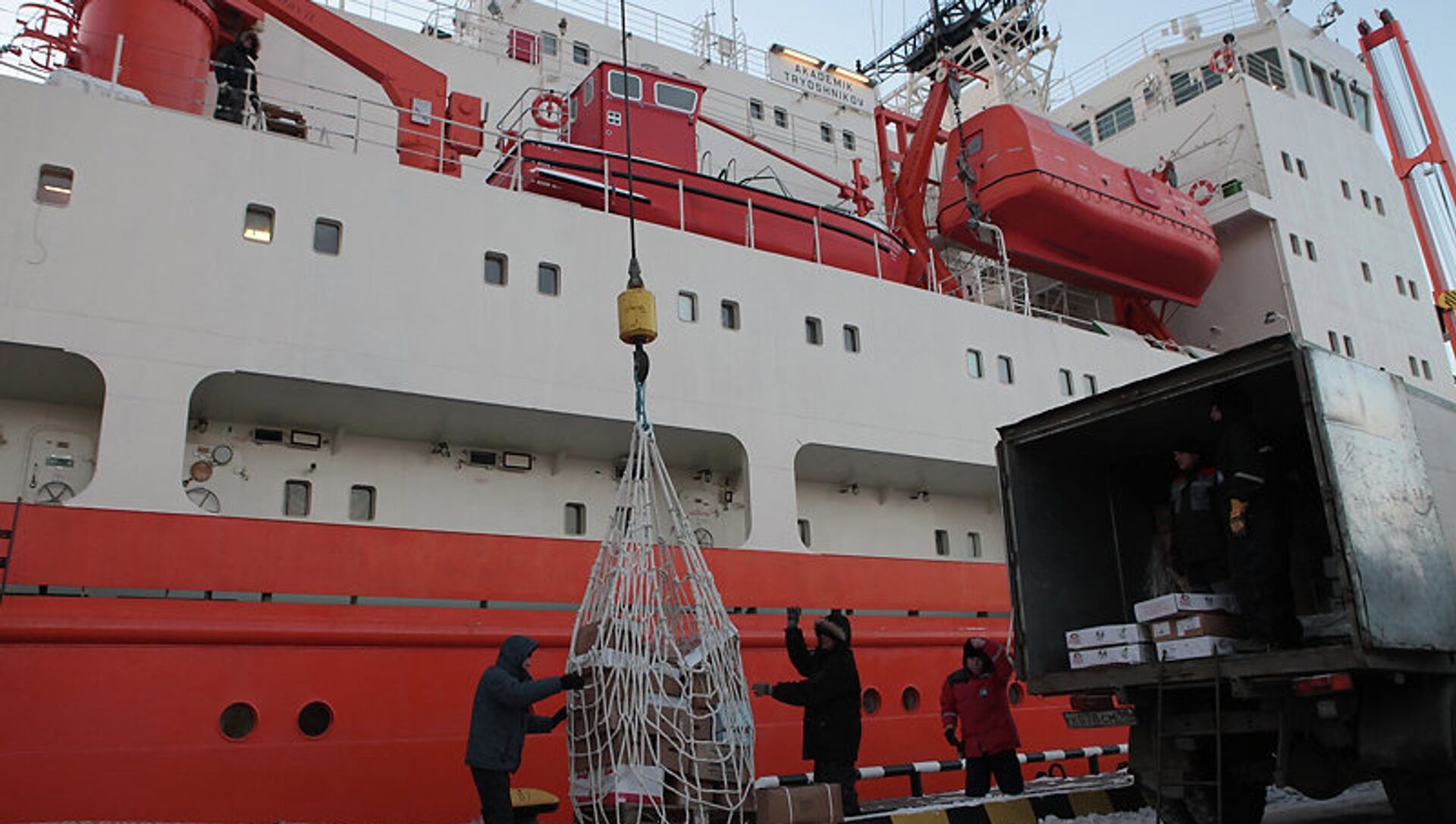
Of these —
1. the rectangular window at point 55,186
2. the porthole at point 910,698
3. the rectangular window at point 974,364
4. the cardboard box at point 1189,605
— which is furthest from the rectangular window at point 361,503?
the rectangular window at point 974,364

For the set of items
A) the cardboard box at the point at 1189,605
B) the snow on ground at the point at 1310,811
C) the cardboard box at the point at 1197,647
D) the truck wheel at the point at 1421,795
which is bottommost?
the snow on ground at the point at 1310,811

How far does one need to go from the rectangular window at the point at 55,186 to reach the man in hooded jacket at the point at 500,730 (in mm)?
4100

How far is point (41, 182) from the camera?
6.48 meters

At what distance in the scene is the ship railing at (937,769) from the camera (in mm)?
6223

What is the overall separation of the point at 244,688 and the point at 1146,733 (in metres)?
4.44

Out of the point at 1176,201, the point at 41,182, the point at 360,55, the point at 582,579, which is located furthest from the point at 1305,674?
the point at 1176,201

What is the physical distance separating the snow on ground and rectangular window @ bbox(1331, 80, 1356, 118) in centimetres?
1205

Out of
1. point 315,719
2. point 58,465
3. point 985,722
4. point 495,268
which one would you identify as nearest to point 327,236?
point 495,268

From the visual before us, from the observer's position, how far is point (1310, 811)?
614 centimetres

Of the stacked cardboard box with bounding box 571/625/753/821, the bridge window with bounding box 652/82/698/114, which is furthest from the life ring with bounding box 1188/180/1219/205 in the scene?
the stacked cardboard box with bounding box 571/625/753/821

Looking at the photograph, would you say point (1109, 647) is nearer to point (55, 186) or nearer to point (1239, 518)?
point (1239, 518)

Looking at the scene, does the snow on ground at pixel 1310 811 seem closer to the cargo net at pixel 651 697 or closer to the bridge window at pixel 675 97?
the cargo net at pixel 651 697

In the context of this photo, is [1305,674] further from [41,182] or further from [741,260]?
[41,182]

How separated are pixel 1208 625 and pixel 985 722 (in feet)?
6.86
